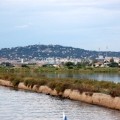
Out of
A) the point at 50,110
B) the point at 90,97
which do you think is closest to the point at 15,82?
the point at 90,97

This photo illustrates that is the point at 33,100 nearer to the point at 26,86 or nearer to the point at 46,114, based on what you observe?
the point at 46,114

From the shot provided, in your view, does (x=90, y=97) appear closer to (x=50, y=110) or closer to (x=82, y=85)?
(x=82, y=85)

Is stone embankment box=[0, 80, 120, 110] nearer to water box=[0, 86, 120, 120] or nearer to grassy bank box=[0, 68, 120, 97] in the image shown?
grassy bank box=[0, 68, 120, 97]

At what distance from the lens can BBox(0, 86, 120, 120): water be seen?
28141mm

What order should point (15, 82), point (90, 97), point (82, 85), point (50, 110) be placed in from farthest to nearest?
point (15, 82), point (82, 85), point (90, 97), point (50, 110)

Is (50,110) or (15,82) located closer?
(50,110)

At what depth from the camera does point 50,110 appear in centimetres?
3181

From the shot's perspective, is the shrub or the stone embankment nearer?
the stone embankment

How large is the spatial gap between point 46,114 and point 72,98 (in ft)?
34.4

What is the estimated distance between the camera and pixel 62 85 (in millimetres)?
42844

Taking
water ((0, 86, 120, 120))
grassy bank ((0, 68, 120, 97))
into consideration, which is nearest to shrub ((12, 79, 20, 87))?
grassy bank ((0, 68, 120, 97))

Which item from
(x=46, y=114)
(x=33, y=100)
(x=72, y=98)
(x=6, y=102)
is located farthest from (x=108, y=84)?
(x=46, y=114)

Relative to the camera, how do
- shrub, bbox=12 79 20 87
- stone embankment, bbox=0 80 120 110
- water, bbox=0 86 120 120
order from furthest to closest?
shrub, bbox=12 79 20 87 → stone embankment, bbox=0 80 120 110 → water, bbox=0 86 120 120

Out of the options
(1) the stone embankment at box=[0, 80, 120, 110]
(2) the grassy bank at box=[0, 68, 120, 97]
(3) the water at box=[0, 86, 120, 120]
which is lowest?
(3) the water at box=[0, 86, 120, 120]
